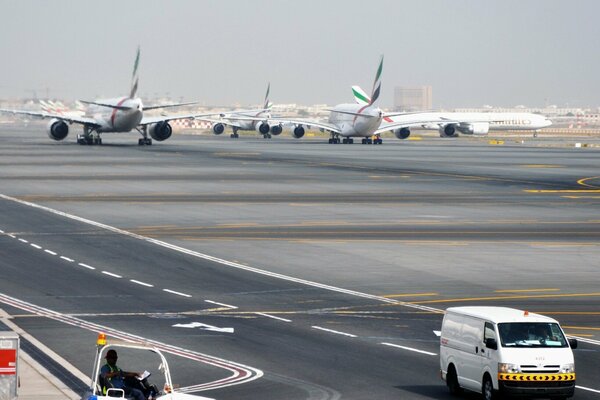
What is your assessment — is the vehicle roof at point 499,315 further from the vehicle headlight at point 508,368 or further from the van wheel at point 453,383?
the vehicle headlight at point 508,368

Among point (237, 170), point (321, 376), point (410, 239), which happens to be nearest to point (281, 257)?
point (410, 239)

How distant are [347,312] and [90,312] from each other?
317 inches

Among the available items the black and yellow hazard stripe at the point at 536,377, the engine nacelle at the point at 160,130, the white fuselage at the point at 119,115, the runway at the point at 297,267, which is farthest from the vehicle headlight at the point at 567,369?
the engine nacelle at the point at 160,130

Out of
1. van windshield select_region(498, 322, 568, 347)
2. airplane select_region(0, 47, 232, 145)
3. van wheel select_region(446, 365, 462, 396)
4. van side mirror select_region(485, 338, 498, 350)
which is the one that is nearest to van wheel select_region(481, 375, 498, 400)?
van side mirror select_region(485, 338, 498, 350)

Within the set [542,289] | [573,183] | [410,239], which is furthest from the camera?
[573,183]

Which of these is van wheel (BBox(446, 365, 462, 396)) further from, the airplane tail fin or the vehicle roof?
the airplane tail fin

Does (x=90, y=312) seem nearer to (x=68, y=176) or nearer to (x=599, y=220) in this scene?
(x=599, y=220)

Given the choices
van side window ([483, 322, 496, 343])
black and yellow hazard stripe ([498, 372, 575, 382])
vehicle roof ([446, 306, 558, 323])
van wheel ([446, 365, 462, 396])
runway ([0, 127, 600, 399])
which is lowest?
runway ([0, 127, 600, 399])

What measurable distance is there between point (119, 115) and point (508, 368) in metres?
149

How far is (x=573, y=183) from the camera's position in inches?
4045

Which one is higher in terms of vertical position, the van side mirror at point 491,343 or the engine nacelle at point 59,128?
the van side mirror at point 491,343

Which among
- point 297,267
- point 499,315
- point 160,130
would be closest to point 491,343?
point 499,315

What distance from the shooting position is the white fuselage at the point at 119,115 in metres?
171

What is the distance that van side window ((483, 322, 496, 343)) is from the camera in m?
27.6
